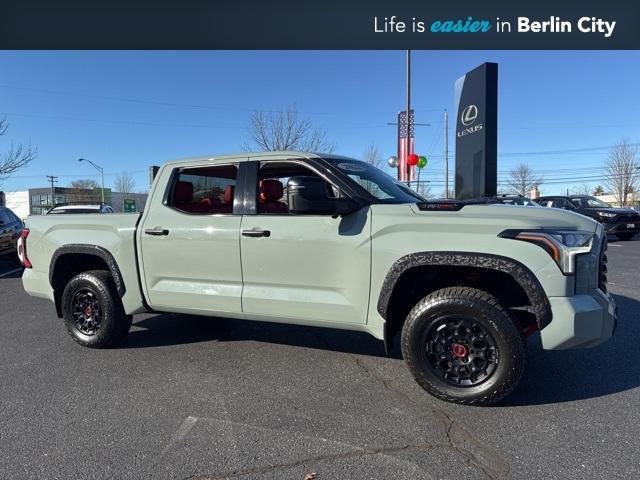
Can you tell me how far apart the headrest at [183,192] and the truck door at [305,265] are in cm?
89

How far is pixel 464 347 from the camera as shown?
10.5 feet

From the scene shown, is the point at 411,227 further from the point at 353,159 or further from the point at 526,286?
the point at 353,159

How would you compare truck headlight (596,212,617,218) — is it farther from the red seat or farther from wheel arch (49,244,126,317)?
wheel arch (49,244,126,317)

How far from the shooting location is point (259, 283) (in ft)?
12.5

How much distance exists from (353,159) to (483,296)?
5.84ft

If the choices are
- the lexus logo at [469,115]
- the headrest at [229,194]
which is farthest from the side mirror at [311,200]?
the lexus logo at [469,115]

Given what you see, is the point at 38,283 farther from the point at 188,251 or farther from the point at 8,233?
the point at 8,233

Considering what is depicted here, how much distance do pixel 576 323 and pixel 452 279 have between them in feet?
3.01

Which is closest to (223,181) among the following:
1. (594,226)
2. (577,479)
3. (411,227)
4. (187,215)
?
(187,215)

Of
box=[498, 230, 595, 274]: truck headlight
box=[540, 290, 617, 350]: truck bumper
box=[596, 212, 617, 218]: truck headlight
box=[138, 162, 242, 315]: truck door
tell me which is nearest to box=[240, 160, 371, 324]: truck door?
box=[138, 162, 242, 315]: truck door

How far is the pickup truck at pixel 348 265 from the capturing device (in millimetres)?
3014

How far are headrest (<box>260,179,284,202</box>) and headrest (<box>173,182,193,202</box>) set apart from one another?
85cm

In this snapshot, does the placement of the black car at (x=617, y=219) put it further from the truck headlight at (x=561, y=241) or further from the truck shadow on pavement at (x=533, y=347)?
the truck headlight at (x=561, y=241)

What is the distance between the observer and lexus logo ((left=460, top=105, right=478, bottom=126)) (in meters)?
16.8
